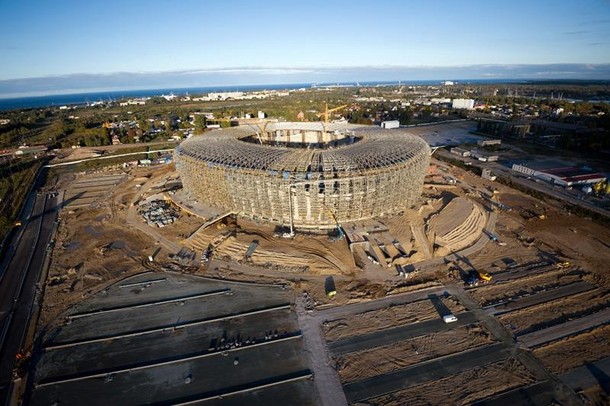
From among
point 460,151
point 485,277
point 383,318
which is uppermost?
point 460,151

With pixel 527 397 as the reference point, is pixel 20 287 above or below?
above

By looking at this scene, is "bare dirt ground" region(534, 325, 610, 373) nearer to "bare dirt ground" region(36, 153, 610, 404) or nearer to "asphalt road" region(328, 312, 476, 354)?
"bare dirt ground" region(36, 153, 610, 404)

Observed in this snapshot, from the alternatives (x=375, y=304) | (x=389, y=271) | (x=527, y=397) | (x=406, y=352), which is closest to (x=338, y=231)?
(x=389, y=271)

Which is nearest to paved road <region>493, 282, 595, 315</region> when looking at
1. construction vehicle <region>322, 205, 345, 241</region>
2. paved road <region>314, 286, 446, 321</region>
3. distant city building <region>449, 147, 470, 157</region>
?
paved road <region>314, 286, 446, 321</region>

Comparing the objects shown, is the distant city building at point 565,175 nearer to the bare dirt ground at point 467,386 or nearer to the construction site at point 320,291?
the construction site at point 320,291

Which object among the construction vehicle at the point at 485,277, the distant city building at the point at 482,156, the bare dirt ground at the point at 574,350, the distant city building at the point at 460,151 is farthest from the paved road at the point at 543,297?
the distant city building at the point at 460,151

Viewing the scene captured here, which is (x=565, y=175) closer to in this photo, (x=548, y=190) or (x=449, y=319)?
(x=548, y=190)
